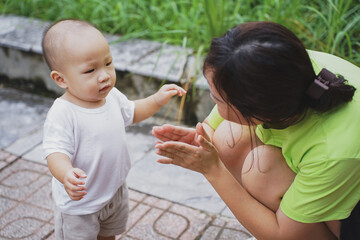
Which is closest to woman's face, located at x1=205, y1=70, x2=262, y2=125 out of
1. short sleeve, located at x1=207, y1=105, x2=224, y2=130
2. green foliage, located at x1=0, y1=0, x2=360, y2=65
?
short sleeve, located at x1=207, y1=105, x2=224, y2=130

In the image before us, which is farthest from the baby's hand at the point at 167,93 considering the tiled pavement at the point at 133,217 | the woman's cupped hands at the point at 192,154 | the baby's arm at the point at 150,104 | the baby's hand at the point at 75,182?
the tiled pavement at the point at 133,217

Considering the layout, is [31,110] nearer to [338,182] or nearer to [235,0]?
[235,0]

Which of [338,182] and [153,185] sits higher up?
[338,182]

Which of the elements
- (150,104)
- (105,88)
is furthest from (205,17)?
(105,88)

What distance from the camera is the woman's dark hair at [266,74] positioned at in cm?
133

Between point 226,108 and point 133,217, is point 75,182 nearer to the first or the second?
point 226,108

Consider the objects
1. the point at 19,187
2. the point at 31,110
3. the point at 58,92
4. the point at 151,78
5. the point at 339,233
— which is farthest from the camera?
the point at 58,92

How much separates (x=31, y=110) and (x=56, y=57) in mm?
1771

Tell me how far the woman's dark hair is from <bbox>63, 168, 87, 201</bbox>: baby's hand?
509 millimetres

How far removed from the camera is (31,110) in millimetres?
3211

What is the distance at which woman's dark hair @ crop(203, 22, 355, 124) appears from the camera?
1326mm

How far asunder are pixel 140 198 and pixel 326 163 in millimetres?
1176

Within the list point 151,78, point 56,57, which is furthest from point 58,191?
point 151,78

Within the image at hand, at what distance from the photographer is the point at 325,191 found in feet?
4.64
